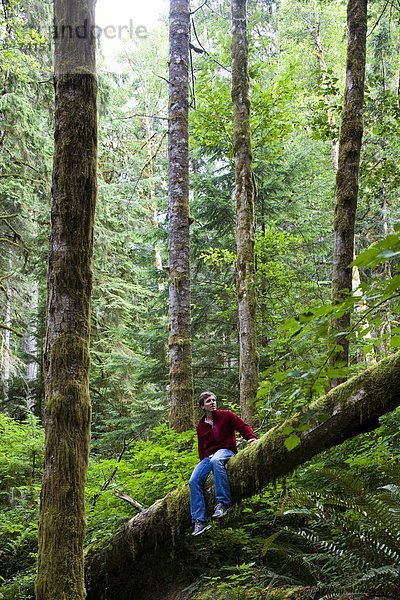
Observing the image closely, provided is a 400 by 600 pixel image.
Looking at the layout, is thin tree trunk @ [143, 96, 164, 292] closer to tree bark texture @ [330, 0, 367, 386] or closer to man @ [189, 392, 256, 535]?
tree bark texture @ [330, 0, 367, 386]

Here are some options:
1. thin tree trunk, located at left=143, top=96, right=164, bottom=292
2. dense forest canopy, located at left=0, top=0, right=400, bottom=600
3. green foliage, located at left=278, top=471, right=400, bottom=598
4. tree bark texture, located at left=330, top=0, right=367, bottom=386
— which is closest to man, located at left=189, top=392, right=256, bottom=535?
dense forest canopy, located at left=0, top=0, right=400, bottom=600

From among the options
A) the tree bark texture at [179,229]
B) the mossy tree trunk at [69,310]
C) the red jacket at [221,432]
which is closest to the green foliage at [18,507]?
the mossy tree trunk at [69,310]

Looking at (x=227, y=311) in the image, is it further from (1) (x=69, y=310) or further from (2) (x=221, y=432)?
(1) (x=69, y=310)

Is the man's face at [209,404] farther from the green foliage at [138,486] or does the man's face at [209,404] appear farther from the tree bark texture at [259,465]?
the green foliage at [138,486]

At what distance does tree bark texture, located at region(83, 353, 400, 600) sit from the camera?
434cm

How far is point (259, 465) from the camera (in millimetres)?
5066

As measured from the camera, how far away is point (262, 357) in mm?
13008

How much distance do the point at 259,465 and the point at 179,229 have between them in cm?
580

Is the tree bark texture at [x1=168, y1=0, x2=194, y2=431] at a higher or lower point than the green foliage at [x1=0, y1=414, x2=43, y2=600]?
higher

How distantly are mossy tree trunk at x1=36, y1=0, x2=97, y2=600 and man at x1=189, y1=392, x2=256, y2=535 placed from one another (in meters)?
1.36

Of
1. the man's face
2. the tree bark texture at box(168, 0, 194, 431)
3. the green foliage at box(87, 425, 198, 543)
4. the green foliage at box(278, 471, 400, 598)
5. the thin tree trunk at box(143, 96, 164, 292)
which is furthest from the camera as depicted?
the thin tree trunk at box(143, 96, 164, 292)

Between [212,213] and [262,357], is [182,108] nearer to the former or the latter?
[212,213]

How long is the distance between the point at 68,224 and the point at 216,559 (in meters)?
3.90

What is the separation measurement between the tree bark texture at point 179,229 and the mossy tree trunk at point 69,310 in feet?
15.9
